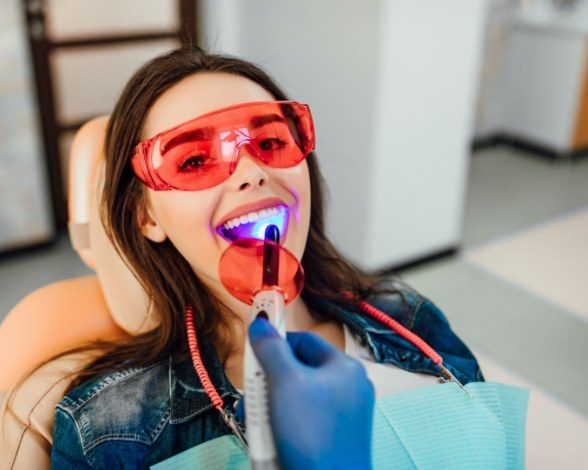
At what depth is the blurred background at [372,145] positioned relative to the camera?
2643 mm

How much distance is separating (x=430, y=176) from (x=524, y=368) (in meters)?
0.91

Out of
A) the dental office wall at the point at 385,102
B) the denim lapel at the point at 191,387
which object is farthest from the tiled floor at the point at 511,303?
the denim lapel at the point at 191,387

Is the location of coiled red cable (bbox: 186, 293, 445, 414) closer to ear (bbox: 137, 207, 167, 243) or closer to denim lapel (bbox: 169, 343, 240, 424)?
denim lapel (bbox: 169, 343, 240, 424)

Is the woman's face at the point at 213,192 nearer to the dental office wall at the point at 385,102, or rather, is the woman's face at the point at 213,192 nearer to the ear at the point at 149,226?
the ear at the point at 149,226

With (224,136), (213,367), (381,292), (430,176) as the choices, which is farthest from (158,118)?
(430,176)

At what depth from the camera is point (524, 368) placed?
7.96ft

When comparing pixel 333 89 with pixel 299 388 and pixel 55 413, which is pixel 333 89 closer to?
pixel 55 413

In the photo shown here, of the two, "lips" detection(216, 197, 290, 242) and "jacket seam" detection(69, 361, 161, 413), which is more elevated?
"lips" detection(216, 197, 290, 242)

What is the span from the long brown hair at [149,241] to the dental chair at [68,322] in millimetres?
42

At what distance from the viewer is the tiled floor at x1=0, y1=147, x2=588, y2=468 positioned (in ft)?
5.35

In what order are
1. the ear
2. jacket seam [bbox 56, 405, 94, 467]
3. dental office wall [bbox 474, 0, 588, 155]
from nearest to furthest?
jacket seam [bbox 56, 405, 94, 467]
the ear
dental office wall [bbox 474, 0, 588, 155]

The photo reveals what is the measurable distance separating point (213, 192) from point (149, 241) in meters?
0.21

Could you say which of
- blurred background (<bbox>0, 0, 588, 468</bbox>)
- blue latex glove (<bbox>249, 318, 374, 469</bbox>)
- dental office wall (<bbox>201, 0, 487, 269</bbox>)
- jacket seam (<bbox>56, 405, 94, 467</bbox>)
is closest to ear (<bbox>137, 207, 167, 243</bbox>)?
jacket seam (<bbox>56, 405, 94, 467</bbox>)

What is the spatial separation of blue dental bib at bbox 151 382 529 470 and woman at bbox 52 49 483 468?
5 cm
